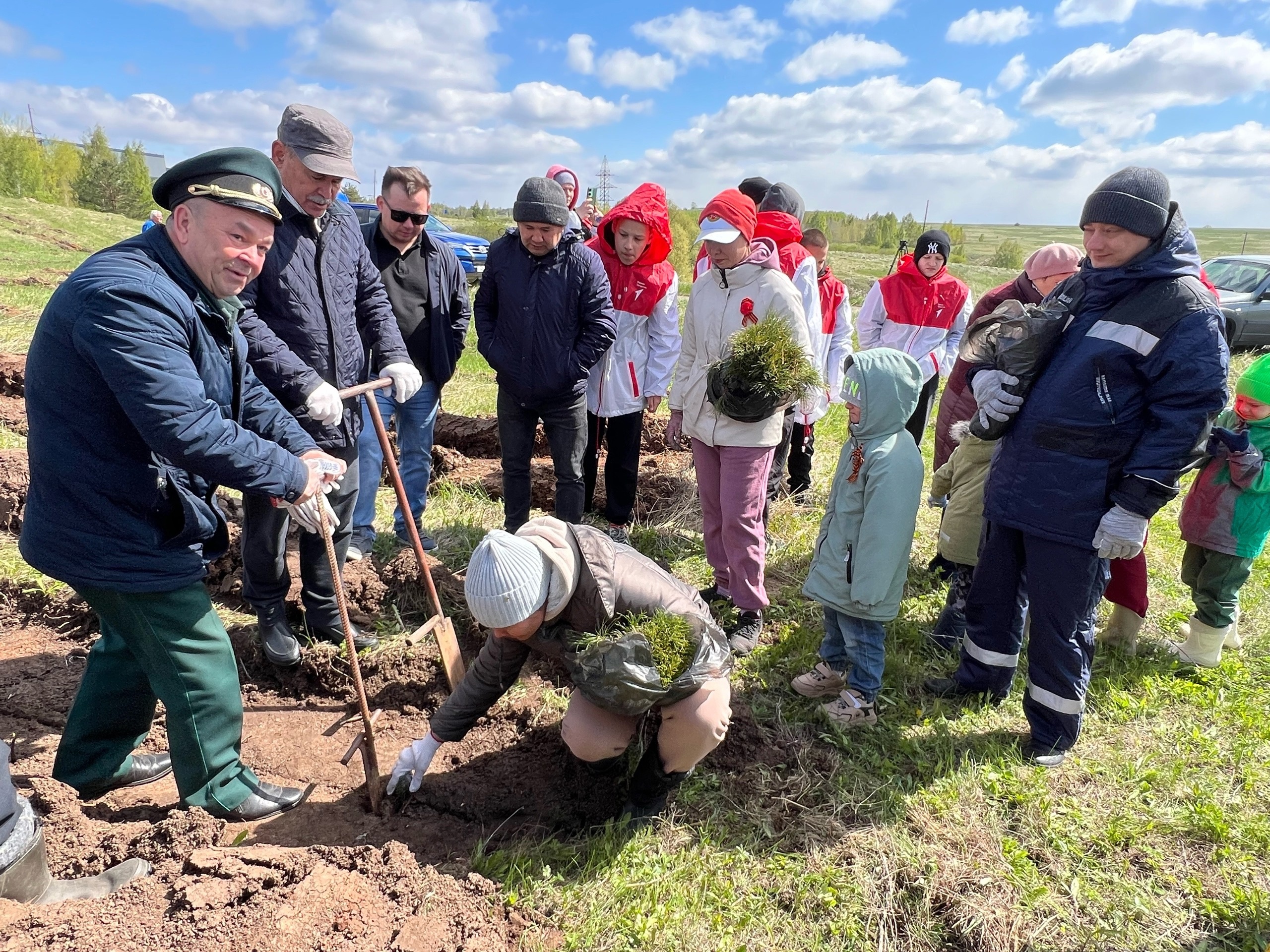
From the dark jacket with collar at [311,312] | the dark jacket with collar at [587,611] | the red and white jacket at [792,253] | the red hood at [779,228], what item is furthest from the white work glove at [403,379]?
the red hood at [779,228]

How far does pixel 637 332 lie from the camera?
15.2 feet

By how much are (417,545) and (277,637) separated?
73 centimetres

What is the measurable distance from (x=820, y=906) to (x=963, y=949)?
0.42 metres

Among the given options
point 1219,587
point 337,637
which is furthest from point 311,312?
point 1219,587

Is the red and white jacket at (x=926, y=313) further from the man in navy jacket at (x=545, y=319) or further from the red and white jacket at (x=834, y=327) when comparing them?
the man in navy jacket at (x=545, y=319)

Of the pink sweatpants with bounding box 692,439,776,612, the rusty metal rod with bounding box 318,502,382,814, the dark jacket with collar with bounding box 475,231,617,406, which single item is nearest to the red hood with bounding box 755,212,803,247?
the dark jacket with collar with bounding box 475,231,617,406

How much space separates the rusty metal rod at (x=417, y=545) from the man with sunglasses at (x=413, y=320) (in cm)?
87

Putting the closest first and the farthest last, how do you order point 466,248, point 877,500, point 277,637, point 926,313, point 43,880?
point 43,880, point 877,500, point 277,637, point 926,313, point 466,248

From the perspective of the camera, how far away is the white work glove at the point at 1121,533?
102 inches

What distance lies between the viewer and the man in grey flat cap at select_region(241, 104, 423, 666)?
2.90 metres

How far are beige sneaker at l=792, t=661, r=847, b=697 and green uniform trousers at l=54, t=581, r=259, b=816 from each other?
87.1 inches

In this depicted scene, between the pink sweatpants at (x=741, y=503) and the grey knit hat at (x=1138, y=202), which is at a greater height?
the grey knit hat at (x=1138, y=202)

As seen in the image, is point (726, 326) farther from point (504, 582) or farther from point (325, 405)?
point (504, 582)

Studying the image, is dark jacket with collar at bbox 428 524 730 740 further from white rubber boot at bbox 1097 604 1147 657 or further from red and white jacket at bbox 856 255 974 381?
red and white jacket at bbox 856 255 974 381
